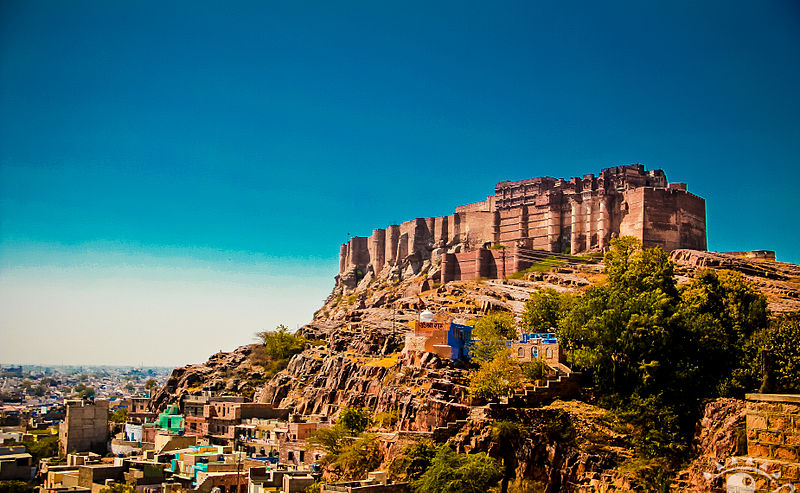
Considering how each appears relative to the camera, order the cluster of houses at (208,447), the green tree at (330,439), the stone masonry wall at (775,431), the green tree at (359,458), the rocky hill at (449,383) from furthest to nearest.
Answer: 1. the green tree at (330,439)
2. the green tree at (359,458)
3. the cluster of houses at (208,447)
4. the rocky hill at (449,383)
5. the stone masonry wall at (775,431)

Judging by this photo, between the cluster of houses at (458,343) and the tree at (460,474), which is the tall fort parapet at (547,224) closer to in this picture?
the cluster of houses at (458,343)

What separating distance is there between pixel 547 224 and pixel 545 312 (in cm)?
4770

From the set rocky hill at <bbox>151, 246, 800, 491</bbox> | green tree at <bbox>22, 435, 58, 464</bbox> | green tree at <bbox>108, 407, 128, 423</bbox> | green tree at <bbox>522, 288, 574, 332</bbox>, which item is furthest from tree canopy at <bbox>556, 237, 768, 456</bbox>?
green tree at <bbox>108, 407, 128, 423</bbox>

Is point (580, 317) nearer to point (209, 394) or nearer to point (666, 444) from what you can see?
point (666, 444)

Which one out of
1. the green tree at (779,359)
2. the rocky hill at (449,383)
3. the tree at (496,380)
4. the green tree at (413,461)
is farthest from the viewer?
the tree at (496,380)

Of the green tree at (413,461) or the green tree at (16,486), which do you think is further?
the green tree at (16,486)

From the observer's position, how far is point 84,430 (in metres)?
69.6

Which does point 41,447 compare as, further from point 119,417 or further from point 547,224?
point 547,224

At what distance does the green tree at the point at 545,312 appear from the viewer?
199ft

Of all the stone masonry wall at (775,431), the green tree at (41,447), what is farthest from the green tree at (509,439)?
the green tree at (41,447)

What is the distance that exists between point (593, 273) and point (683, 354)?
49383 mm

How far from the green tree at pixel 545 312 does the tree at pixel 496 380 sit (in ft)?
39.4

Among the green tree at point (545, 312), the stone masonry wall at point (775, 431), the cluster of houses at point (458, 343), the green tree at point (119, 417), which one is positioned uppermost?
the green tree at point (545, 312)

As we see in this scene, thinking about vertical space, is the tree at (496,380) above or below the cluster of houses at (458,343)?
below
